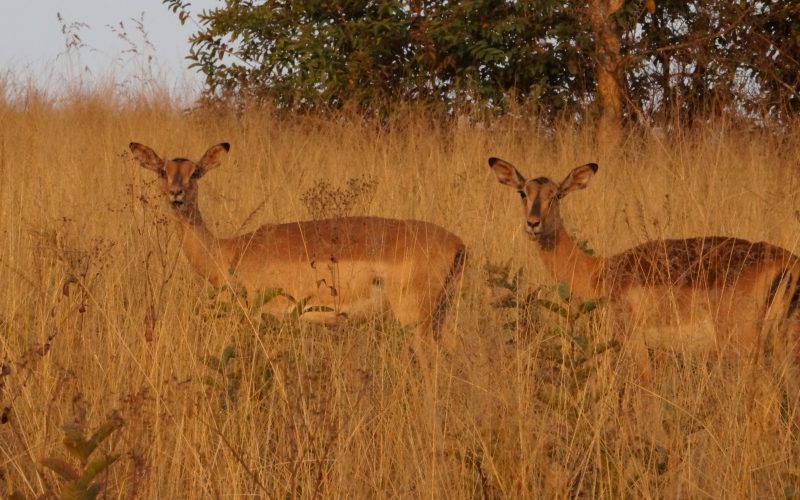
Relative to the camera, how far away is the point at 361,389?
3.48m

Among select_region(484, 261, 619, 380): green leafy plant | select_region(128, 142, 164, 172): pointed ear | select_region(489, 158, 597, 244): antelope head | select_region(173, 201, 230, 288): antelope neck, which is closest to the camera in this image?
select_region(484, 261, 619, 380): green leafy plant

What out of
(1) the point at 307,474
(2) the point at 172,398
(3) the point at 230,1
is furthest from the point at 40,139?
(1) the point at 307,474

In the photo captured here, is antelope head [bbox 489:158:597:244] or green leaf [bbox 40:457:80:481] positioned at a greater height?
antelope head [bbox 489:158:597:244]

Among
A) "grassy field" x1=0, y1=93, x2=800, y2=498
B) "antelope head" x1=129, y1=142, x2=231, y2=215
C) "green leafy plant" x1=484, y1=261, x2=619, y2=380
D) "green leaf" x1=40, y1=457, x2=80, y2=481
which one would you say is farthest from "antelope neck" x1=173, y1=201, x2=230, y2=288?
"green leaf" x1=40, y1=457, x2=80, y2=481

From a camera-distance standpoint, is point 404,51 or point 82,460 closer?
point 82,460

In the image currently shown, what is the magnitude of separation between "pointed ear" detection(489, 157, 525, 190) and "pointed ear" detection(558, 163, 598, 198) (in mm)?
200

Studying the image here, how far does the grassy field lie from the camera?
3.35 m

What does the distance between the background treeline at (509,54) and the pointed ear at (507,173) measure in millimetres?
3625

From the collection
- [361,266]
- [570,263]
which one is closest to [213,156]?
[361,266]

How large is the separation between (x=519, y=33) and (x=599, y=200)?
350 cm

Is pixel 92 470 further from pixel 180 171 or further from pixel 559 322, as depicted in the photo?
pixel 180 171

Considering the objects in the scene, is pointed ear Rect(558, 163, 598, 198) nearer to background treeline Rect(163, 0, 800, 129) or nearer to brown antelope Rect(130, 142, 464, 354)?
brown antelope Rect(130, 142, 464, 354)

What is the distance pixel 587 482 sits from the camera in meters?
3.34

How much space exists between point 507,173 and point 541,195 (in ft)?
1.34
